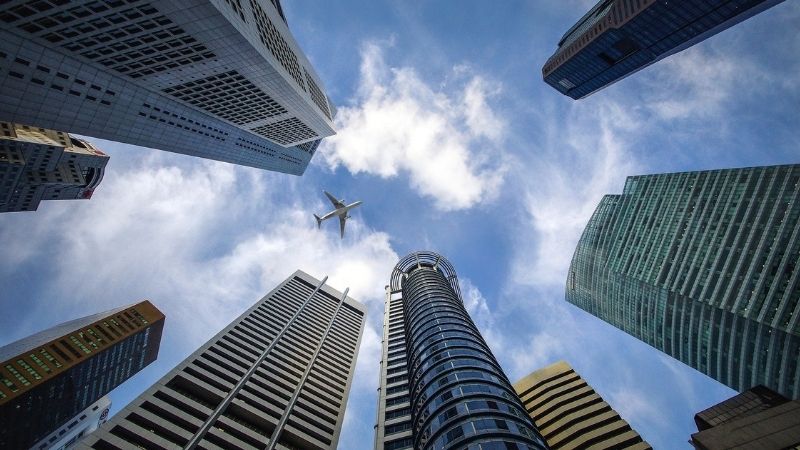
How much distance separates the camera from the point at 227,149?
91688 millimetres

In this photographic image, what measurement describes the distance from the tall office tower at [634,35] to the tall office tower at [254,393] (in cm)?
10756

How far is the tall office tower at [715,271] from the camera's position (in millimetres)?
70125

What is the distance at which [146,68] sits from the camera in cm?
5503

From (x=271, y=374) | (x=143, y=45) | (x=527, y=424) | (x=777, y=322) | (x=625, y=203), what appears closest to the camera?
(x=527, y=424)

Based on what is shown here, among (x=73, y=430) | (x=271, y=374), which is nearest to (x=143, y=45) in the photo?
(x=271, y=374)

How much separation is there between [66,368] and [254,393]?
64.0 meters

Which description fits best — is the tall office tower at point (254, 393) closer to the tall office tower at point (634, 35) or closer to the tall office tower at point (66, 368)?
the tall office tower at point (66, 368)

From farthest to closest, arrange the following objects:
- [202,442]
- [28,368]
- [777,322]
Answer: [28,368] → [777,322] → [202,442]

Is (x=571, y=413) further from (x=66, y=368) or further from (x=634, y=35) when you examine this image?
(x=66, y=368)

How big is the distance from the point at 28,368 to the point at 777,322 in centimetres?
14965

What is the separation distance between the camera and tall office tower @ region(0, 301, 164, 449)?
3452 inches

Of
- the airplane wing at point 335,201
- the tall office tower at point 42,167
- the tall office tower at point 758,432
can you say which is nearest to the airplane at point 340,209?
the airplane wing at point 335,201

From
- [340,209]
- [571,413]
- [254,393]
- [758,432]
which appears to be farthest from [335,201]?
[758,432]

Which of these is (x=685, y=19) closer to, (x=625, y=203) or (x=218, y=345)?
(x=625, y=203)
